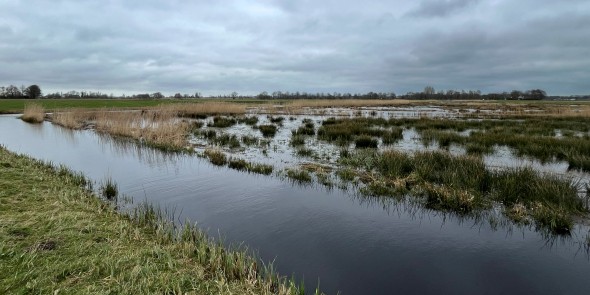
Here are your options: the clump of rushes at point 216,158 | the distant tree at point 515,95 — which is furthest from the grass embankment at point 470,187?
the distant tree at point 515,95

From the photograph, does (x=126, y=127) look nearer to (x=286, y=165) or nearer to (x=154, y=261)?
(x=286, y=165)

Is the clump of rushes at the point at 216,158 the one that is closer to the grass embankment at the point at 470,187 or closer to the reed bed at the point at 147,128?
the reed bed at the point at 147,128

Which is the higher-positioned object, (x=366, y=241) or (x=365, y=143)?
(x=365, y=143)

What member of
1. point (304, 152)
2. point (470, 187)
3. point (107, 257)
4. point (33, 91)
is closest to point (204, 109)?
point (304, 152)

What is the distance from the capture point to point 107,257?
4547 millimetres

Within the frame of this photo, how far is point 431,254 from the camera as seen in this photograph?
5941 millimetres

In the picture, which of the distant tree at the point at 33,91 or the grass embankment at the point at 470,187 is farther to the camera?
the distant tree at the point at 33,91

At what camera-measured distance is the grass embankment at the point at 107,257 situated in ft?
13.0

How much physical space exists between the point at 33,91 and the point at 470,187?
387ft

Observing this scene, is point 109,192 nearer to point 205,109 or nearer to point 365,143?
point 365,143

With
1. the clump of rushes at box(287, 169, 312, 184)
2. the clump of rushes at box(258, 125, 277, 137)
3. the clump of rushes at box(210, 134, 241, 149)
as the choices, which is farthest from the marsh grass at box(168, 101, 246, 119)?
the clump of rushes at box(287, 169, 312, 184)

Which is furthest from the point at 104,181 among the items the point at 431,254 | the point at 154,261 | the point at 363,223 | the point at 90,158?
the point at 431,254

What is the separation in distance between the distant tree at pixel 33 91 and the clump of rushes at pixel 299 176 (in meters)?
111

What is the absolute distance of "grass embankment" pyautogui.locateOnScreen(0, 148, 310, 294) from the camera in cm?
397
